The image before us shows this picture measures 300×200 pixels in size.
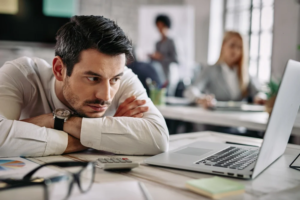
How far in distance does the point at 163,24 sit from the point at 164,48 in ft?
1.34

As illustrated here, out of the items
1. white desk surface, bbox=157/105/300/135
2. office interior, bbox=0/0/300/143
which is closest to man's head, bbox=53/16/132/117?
white desk surface, bbox=157/105/300/135

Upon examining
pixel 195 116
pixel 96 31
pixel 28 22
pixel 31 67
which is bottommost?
pixel 195 116

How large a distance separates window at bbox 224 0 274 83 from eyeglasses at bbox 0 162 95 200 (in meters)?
4.82

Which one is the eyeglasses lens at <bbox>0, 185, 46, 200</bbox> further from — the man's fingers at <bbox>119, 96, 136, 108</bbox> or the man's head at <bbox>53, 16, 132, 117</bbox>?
the man's fingers at <bbox>119, 96, 136, 108</bbox>

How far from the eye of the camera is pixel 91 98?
1.30 meters

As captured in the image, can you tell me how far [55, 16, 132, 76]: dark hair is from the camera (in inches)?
50.8

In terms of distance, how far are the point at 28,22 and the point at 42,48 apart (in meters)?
0.44

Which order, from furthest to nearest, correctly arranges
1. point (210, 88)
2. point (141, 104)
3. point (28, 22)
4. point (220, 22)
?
point (220, 22), point (28, 22), point (210, 88), point (141, 104)

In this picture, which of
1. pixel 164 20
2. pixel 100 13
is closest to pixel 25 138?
pixel 164 20

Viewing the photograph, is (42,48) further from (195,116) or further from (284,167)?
(284,167)

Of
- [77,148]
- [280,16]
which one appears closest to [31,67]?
[77,148]

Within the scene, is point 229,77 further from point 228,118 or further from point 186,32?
point 186,32

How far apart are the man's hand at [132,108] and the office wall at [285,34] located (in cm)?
318

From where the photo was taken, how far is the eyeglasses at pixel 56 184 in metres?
0.62
